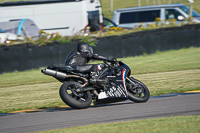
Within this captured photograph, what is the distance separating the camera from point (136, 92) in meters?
Result: 6.95

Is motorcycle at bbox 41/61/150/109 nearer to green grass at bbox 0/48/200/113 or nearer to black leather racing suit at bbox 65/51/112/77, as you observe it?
black leather racing suit at bbox 65/51/112/77

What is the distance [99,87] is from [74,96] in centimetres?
57

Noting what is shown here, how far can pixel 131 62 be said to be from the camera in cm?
1409

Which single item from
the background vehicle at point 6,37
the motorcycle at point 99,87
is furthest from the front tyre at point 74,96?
the background vehicle at point 6,37

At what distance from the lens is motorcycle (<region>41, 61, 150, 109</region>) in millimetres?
6246

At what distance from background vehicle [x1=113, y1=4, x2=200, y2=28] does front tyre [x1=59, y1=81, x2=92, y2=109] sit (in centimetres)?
1233

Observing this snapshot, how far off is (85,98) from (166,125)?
6.54 feet

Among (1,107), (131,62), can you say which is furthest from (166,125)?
(131,62)

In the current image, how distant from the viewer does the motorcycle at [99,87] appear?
6.25 meters

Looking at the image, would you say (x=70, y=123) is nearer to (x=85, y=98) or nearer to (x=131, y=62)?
(x=85, y=98)

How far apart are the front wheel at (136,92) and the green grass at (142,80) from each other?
3.40 feet

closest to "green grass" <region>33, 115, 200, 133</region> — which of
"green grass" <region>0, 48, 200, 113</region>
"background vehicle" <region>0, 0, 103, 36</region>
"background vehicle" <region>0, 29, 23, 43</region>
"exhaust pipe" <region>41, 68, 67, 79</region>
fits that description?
"exhaust pipe" <region>41, 68, 67, 79</region>

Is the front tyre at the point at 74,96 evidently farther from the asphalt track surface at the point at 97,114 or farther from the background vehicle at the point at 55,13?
the background vehicle at the point at 55,13

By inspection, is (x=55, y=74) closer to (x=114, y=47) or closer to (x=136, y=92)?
(x=136, y=92)
